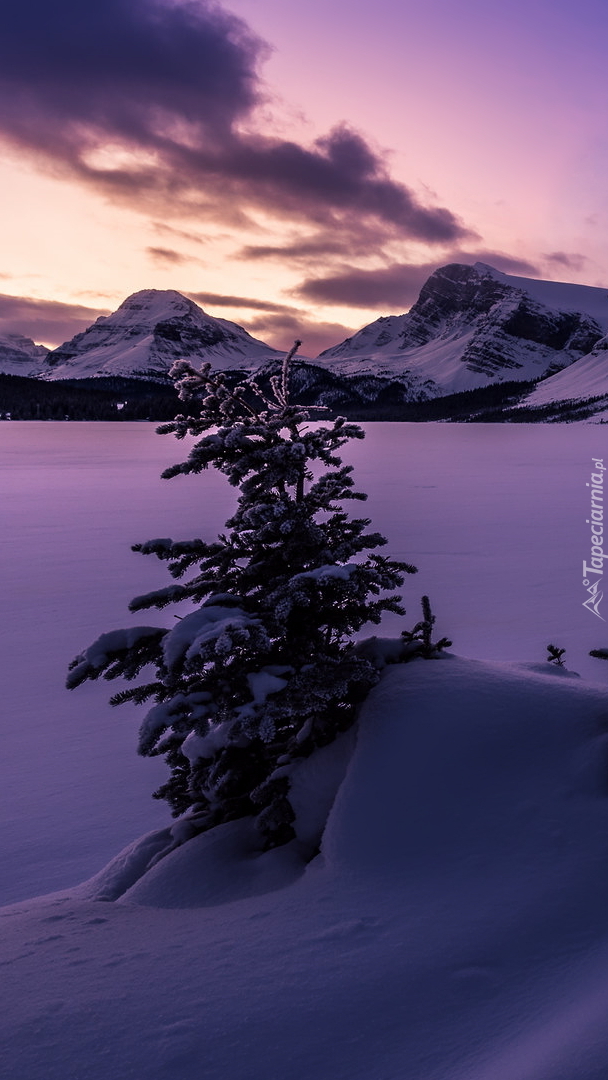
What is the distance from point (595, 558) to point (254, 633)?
585 inches

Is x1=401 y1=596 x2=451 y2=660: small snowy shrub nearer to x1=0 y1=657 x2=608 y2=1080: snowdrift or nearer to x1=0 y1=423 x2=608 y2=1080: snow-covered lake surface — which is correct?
x1=0 y1=423 x2=608 y2=1080: snow-covered lake surface

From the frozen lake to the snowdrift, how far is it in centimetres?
168

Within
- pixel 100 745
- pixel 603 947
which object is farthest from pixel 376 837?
pixel 100 745

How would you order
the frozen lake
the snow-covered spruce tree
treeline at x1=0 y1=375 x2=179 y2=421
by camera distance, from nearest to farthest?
the snow-covered spruce tree, the frozen lake, treeline at x1=0 y1=375 x2=179 y2=421

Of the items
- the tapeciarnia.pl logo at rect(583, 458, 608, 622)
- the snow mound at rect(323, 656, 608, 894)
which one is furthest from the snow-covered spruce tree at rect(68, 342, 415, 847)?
the tapeciarnia.pl logo at rect(583, 458, 608, 622)

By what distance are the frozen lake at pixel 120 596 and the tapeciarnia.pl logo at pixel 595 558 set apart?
0.23 m

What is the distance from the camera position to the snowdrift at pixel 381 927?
102 inches

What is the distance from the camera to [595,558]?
1689 cm

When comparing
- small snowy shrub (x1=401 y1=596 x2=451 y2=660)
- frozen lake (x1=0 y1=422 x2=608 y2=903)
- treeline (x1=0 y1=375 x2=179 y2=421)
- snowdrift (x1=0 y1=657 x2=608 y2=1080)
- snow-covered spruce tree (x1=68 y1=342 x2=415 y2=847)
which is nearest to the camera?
snowdrift (x1=0 y1=657 x2=608 y2=1080)

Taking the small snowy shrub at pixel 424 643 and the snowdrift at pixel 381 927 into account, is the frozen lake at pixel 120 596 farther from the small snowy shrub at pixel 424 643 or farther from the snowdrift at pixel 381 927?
the small snowy shrub at pixel 424 643

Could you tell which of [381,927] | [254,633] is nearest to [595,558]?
[254,633]

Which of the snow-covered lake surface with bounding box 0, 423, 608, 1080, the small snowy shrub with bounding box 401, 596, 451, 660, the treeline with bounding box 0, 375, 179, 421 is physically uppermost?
the treeline with bounding box 0, 375, 179, 421

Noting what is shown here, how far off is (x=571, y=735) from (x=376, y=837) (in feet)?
4.94

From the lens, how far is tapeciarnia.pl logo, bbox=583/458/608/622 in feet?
42.2
